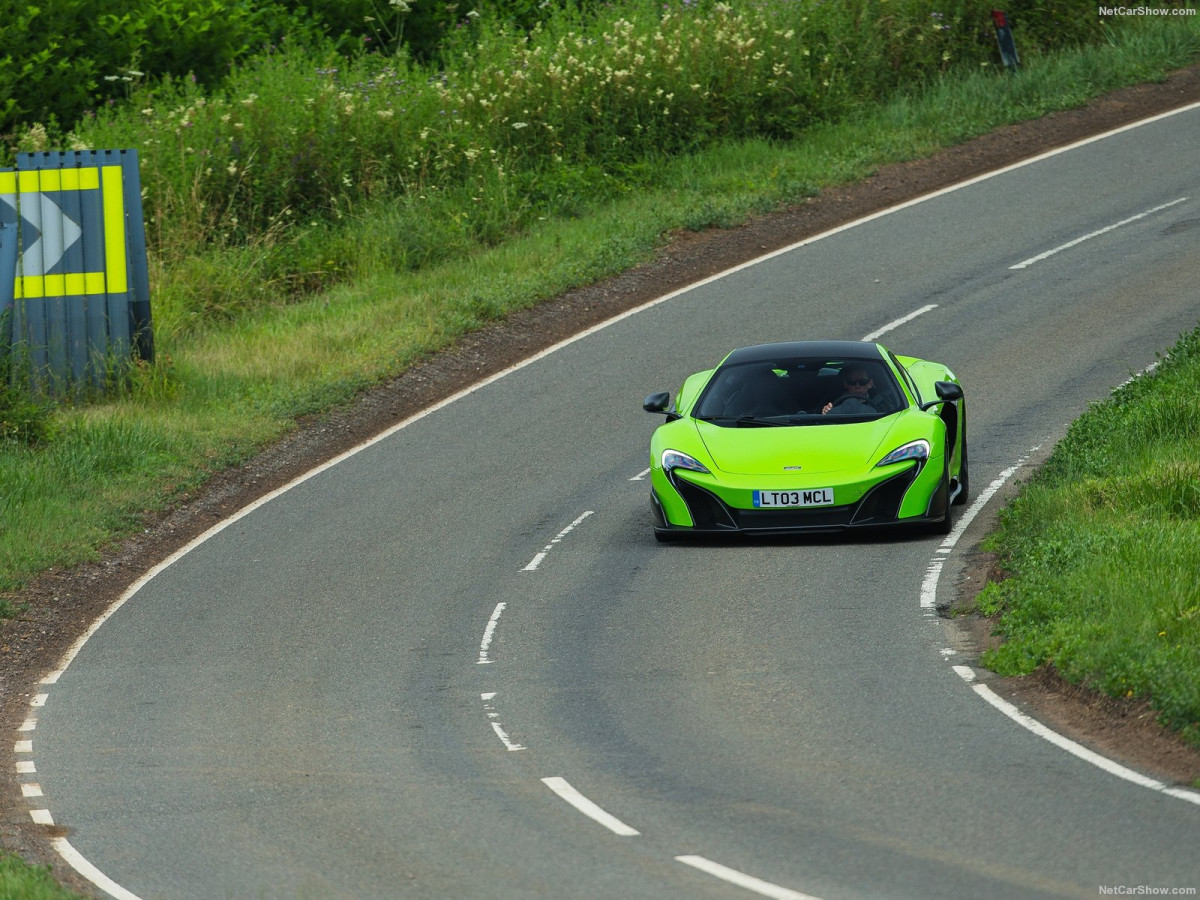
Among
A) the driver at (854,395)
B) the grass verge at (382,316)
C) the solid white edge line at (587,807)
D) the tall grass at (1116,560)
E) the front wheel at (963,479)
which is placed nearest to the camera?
the solid white edge line at (587,807)

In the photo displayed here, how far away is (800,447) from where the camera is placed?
1437cm

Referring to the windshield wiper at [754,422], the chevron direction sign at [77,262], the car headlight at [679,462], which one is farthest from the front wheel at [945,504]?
the chevron direction sign at [77,262]

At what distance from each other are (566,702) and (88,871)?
3.28m

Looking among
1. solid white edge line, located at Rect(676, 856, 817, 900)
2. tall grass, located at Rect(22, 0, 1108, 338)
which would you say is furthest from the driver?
tall grass, located at Rect(22, 0, 1108, 338)

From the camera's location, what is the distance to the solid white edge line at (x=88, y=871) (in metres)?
8.22

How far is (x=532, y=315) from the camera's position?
2317 centimetres

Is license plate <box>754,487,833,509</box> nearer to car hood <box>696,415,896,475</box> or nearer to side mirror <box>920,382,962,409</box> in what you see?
car hood <box>696,415,896,475</box>

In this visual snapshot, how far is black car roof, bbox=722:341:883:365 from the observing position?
15492mm

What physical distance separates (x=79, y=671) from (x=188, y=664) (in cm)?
87

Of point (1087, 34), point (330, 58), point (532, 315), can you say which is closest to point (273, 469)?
point (532, 315)

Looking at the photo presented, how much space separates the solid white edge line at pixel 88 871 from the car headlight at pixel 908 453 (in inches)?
288

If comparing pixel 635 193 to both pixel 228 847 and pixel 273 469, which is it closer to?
pixel 273 469

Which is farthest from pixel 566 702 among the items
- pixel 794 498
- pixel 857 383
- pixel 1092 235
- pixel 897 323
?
Answer: pixel 1092 235

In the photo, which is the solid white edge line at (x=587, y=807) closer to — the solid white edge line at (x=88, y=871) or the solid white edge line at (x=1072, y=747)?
the solid white edge line at (x=88, y=871)
